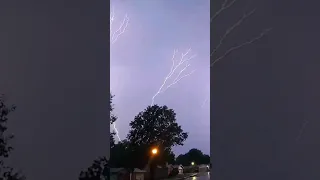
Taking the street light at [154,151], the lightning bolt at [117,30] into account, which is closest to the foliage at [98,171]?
the lightning bolt at [117,30]

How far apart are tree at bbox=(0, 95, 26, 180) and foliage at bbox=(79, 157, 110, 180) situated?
0.31m

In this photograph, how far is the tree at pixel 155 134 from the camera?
7.96ft

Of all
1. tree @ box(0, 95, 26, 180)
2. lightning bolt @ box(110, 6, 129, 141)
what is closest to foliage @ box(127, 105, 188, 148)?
lightning bolt @ box(110, 6, 129, 141)

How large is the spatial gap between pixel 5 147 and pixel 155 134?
1159 mm

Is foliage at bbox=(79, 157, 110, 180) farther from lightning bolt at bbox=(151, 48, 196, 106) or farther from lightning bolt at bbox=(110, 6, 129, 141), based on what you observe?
lightning bolt at bbox=(151, 48, 196, 106)

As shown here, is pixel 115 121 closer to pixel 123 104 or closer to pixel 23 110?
pixel 123 104

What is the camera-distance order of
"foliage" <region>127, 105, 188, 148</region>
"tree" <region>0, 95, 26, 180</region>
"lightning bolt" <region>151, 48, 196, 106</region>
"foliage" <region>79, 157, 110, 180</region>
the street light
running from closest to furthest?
"tree" <region>0, 95, 26, 180</region>
"foliage" <region>79, 157, 110, 180</region>
"lightning bolt" <region>151, 48, 196, 106</region>
"foliage" <region>127, 105, 188, 148</region>
the street light

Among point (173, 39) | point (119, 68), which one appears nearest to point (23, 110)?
point (119, 68)

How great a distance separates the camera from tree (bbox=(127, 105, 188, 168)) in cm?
243

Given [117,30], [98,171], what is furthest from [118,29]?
[98,171]

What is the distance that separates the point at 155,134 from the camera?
2891mm

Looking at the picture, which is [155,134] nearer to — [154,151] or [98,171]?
[154,151]

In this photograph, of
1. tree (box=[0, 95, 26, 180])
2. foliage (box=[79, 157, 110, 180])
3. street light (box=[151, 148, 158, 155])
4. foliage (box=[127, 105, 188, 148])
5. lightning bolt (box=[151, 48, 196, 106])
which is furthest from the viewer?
street light (box=[151, 148, 158, 155])

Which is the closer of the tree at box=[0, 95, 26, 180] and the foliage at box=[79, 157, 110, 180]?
the tree at box=[0, 95, 26, 180]
